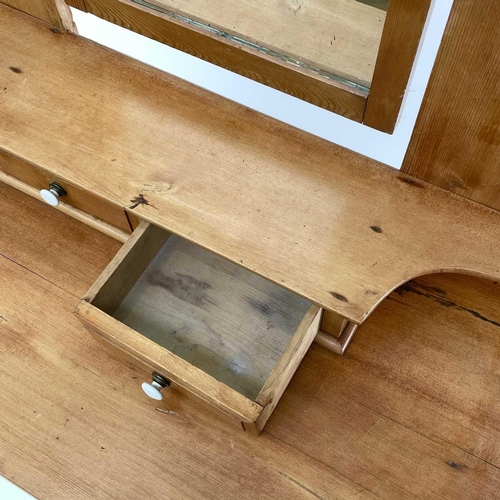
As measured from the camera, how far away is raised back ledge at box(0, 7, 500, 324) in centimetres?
79

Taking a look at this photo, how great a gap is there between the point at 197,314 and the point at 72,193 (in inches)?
10.3

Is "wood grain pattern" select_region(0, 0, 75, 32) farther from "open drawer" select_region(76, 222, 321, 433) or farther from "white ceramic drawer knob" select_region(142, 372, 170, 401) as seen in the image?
"white ceramic drawer knob" select_region(142, 372, 170, 401)

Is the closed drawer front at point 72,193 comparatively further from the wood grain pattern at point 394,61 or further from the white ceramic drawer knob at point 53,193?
the wood grain pattern at point 394,61

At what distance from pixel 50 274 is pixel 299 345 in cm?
44

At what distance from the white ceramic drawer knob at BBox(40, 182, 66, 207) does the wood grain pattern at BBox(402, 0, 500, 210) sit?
50cm

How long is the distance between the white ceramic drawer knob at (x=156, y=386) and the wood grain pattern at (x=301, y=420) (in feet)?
0.15

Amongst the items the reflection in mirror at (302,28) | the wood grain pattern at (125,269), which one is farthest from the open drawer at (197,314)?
the reflection in mirror at (302,28)

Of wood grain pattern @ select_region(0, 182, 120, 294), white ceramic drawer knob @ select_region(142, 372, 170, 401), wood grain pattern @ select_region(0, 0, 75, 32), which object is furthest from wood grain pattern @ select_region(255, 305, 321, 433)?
wood grain pattern @ select_region(0, 0, 75, 32)

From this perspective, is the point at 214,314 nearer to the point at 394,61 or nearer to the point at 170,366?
the point at 170,366

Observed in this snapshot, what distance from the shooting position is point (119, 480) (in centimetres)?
85

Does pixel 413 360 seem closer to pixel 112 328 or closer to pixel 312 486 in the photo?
pixel 312 486

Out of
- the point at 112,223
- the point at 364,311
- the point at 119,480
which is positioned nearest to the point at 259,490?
the point at 119,480

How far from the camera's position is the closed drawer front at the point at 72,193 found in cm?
92

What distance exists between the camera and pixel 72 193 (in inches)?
37.4
